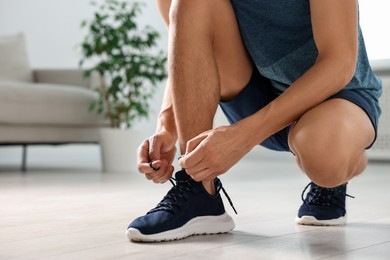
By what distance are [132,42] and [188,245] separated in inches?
102

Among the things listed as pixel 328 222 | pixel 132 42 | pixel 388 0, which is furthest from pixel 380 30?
pixel 328 222

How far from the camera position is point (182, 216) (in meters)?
1.43

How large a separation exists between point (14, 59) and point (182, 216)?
333 centimetres

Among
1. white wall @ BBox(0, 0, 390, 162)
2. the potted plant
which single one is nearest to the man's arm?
the potted plant

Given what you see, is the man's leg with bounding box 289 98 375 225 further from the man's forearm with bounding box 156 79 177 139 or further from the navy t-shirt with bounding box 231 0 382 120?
the man's forearm with bounding box 156 79 177 139

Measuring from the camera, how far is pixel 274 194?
2541mm

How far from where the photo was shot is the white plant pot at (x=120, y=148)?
3785mm

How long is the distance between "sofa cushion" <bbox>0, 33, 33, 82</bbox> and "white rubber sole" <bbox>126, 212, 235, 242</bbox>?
319cm

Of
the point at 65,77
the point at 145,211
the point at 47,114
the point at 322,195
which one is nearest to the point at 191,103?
the point at 322,195

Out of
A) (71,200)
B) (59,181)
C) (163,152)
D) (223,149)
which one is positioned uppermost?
(223,149)

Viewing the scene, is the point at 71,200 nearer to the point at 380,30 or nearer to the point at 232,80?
the point at 232,80

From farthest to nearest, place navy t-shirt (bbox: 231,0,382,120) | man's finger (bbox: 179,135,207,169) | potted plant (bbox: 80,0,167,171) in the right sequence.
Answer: potted plant (bbox: 80,0,167,171) → navy t-shirt (bbox: 231,0,382,120) → man's finger (bbox: 179,135,207,169)

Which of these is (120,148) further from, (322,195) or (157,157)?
(157,157)

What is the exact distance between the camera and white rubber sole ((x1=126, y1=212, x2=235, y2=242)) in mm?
1373
